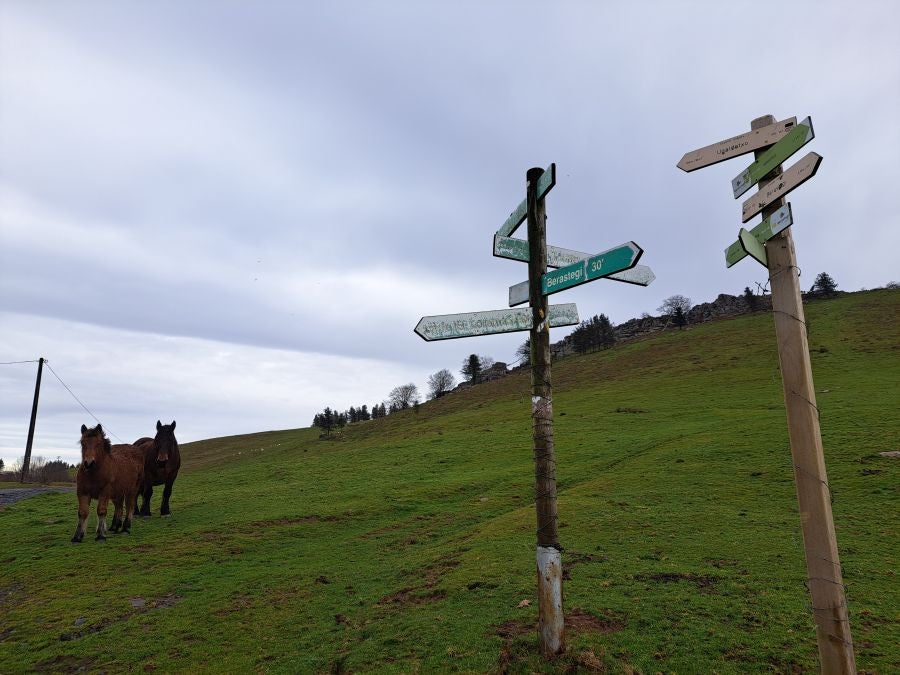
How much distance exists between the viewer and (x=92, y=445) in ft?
51.0

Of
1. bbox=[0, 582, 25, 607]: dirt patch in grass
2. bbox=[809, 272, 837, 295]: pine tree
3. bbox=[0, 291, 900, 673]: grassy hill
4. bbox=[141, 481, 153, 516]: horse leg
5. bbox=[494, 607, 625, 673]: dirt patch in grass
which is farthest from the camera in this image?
bbox=[809, 272, 837, 295]: pine tree

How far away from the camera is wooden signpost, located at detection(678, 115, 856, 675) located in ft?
15.2

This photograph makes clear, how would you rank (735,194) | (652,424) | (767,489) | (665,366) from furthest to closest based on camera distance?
(665,366)
(652,424)
(767,489)
(735,194)

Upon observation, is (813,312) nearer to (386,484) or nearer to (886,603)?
(386,484)

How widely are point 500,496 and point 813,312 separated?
276ft

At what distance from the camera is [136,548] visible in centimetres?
1535

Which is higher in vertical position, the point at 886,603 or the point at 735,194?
the point at 735,194

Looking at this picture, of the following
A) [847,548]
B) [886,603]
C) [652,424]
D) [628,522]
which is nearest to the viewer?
[886,603]

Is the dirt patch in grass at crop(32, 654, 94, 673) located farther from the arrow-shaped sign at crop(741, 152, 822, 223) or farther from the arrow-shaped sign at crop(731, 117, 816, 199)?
the arrow-shaped sign at crop(731, 117, 816, 199)

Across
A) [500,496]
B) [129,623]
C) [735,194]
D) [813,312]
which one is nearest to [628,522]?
[500,496]

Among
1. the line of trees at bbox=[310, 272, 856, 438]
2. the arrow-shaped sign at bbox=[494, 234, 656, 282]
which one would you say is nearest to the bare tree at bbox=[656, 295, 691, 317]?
the line of trees at bbox=[310, 272, 856, 438]

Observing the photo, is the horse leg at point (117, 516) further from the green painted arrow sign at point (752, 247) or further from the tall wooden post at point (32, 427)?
the tall wooden post at point (32, 427)

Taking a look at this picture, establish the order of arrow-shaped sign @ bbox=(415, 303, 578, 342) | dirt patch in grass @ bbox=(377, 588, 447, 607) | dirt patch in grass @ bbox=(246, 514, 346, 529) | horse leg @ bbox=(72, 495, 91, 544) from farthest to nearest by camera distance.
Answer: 1. dirt patch in grass @ bbox=(246, 514, 346, 529)
2. horse leg @ bbox=(72, 495, 91, 544)
3. dirt patch in grass @ bbox=(377, 588, 447, 607)
4. arrow-shaped sign @ bbox=(415, 303, 578, 342)

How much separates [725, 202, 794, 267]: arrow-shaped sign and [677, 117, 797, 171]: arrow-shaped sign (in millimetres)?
848
